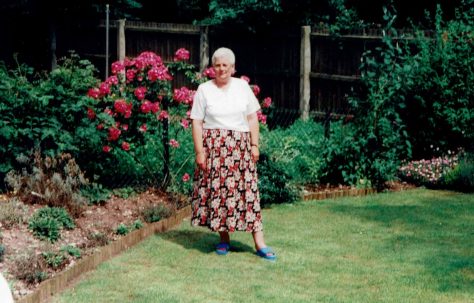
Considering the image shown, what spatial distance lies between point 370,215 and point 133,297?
3.89 meters

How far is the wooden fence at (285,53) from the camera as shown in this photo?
1441 cm

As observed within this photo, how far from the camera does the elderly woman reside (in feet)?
25.2

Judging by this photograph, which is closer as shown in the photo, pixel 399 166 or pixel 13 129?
pixel 13 129

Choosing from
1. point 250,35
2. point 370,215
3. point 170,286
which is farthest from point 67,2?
point 170,286

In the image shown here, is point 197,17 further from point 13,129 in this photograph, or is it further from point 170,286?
point 170,286

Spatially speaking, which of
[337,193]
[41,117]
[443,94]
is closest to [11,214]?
[41,117]

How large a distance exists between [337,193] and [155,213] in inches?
114

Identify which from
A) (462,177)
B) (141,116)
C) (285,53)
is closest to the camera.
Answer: (141,116)

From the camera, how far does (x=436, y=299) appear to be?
651cm

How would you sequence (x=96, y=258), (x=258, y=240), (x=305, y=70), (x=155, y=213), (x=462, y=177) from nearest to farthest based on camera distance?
(x=96, y=258) → (x=258, y=240) → (x=155, y=213) → (x=462, y=177) → (x=305, y=70)

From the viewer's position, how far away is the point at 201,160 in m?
7.72

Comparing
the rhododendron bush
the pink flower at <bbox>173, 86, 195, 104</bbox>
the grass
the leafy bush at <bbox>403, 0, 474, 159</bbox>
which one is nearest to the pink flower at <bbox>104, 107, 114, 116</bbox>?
the rhododendron bush

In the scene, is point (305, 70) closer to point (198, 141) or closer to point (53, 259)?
point (198, 141)

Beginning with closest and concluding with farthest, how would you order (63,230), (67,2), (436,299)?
1. (436,299)
2. (63,230)
3. (67,2)
